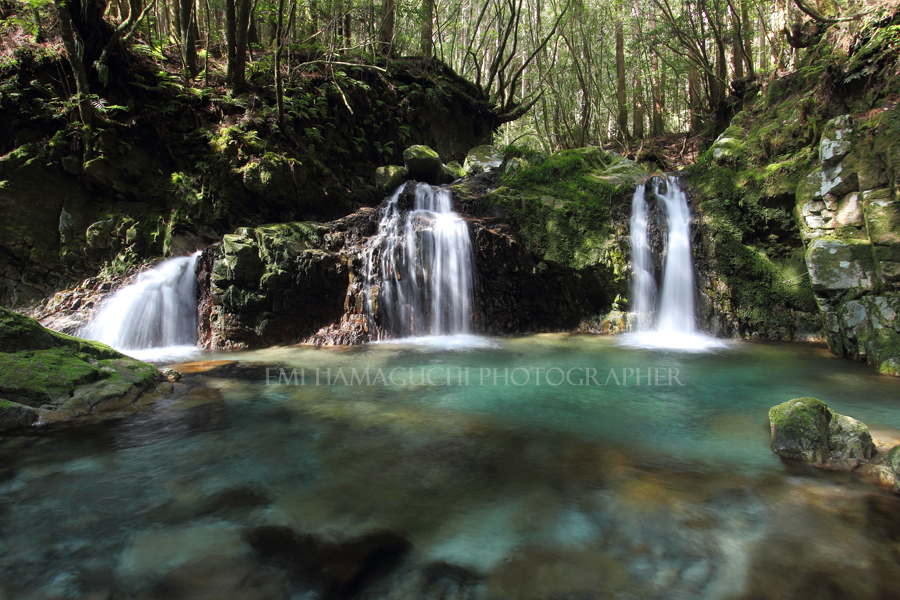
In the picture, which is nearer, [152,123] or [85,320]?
[85,320]

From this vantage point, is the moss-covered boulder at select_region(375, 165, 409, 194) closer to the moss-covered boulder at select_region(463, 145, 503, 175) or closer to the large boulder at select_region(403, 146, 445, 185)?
the large boulder at select_region(403, 146, 445, 185)

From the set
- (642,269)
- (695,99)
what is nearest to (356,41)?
(642,269)

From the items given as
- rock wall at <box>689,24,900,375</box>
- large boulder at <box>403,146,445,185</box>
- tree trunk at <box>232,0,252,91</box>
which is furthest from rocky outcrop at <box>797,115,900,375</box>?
tree trunk at <box>232,0,252,91</box>

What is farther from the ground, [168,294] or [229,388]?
[168,294]

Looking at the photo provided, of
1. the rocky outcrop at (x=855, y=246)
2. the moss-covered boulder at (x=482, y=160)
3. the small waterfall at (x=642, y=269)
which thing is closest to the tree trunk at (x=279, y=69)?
the moss-covered boulder at (x=482, y=160)

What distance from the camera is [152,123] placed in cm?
1006

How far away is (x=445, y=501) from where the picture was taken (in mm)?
2910

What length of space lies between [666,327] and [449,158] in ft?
34.6

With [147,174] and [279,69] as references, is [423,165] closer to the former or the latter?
[279,69]

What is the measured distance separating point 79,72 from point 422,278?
8334mm

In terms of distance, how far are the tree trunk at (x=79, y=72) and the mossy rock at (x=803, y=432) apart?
12.9 metres

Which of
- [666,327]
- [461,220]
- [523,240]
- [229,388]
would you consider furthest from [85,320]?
[666,327]

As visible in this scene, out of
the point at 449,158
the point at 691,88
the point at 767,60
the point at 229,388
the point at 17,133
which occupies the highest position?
the point at 767,60

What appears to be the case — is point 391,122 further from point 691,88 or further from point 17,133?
point 691,88
